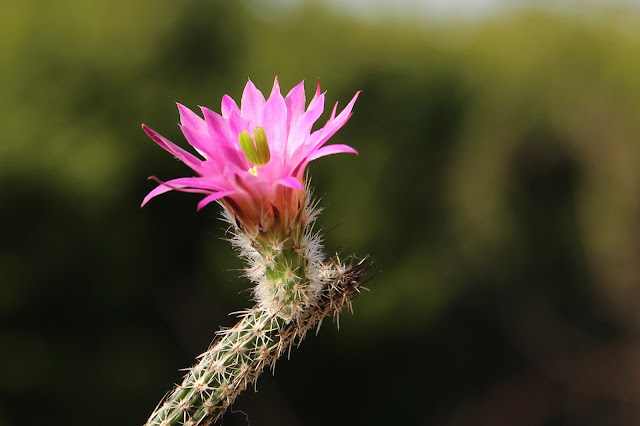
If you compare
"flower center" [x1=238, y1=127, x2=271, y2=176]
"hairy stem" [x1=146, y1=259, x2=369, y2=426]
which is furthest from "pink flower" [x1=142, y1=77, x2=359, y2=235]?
"hairy stem" [x1=146, y1=259, x2=369, y2=426]

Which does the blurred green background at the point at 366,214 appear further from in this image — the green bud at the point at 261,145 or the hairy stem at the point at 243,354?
the green bud at the point at 261,145

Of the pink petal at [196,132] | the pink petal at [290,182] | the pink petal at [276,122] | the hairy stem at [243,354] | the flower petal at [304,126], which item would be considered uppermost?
the pink petal at [196,132]

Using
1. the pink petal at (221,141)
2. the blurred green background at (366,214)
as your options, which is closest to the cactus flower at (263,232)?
the pink petal at (221,141)

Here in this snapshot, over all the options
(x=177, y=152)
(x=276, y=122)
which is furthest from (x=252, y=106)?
(x=177, y=152)

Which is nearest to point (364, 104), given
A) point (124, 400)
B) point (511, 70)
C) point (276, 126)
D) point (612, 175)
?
point (511, 70)

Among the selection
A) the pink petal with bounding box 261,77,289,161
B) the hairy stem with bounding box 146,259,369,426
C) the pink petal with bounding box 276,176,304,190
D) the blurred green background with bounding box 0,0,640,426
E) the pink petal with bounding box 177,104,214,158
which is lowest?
the hairy stem with bounding box 146,259,369,426

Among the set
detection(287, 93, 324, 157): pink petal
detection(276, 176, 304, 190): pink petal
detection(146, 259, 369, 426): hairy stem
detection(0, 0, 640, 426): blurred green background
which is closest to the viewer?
detection(276, 176, 304, 190): pink petal

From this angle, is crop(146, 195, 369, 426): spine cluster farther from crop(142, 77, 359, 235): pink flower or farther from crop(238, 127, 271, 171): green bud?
crop(238, 127, 271, 171): green bud

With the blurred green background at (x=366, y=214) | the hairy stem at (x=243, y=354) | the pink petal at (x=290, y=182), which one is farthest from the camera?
the blurred green background at (x=366, y=214)

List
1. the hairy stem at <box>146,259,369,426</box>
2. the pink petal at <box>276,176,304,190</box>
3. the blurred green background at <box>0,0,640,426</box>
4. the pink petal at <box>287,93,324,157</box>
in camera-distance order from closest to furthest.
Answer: the pink petal at <box>276,176,304,190</box>
the pink petal at <box>287,93,324,157</box>
the hairy stem at <box>146,259,369,426</box>
the blurred green background at <box>0,0,640,426</box>
